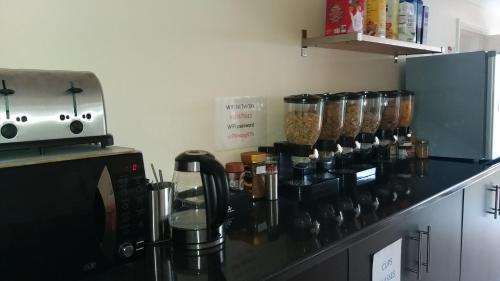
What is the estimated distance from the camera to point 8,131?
31.1 inches

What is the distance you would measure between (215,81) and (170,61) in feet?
0.69

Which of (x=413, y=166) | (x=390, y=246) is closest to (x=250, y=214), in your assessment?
(x=390, y=246)

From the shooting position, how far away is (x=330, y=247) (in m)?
1.03

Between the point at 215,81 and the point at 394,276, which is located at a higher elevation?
the point at 215,81

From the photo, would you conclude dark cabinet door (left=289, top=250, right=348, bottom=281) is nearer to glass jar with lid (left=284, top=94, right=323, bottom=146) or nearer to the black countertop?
the black countertop

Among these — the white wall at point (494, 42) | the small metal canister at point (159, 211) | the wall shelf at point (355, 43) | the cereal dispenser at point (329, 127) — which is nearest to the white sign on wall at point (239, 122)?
the cereal dispenser at point (329, 127)

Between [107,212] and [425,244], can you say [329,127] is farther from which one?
[107,212]

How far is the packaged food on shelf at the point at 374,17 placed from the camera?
183cm

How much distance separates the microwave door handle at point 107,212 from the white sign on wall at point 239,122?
69 cm

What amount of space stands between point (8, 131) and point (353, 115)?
1.39 m

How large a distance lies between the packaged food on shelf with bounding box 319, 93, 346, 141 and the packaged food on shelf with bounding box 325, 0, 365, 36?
305mm

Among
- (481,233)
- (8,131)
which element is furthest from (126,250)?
(481,233)

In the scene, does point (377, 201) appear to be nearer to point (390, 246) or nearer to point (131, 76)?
point (390, 246)

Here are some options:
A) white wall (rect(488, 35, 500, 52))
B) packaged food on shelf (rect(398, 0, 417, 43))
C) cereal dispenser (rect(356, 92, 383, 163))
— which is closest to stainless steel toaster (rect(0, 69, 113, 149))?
cereal dispenser (rect(356, 92, 383, 163))
